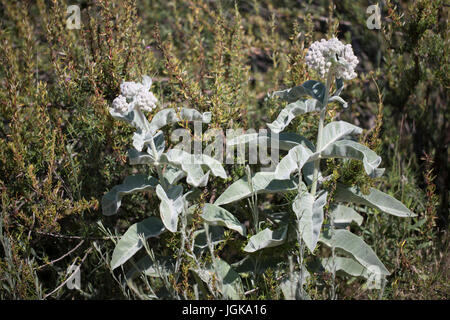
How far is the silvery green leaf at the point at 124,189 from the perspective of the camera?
2.10m

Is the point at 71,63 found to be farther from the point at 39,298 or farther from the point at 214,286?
the point at 214,286

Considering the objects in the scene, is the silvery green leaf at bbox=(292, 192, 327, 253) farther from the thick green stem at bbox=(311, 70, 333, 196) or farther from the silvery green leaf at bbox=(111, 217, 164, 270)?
the silvery green leaf at bbox=(111, 217, 164, 270)

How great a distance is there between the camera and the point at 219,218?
83.4 inches

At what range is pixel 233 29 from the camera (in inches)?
116

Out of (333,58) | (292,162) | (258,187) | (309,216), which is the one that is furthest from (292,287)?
(333,58)

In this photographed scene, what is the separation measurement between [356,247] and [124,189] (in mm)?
1181

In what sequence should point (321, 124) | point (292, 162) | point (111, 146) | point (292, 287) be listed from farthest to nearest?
point (111, 146) < point (292, 287) < point (321, 124) < point (292, 162)

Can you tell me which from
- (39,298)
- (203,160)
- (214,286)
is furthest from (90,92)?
(214,286)

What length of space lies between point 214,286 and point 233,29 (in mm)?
1765

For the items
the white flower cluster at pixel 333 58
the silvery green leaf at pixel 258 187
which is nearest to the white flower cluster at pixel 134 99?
the silvery green leaf at pixel 258 187

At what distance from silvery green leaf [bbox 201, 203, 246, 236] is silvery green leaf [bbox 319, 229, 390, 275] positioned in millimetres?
435

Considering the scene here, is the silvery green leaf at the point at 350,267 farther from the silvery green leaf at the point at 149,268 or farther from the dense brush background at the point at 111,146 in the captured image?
the silvery green leaf at the point at 149,268

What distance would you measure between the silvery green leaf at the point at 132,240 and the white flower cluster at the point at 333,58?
111cm

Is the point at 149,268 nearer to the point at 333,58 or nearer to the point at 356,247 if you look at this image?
the point at 356,247
